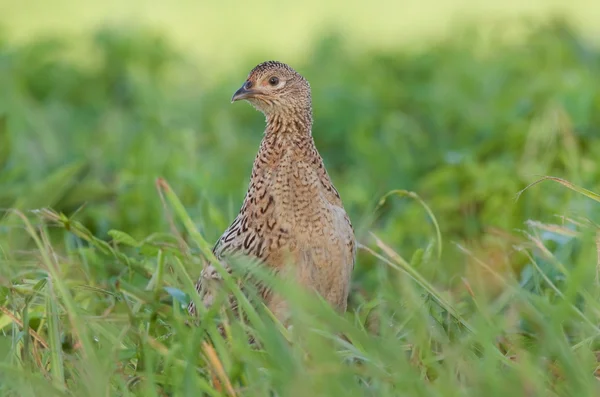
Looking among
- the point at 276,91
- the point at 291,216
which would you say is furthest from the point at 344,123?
the point at 291,216

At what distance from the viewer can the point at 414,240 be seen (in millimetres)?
5492

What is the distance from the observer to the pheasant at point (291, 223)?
3.89m

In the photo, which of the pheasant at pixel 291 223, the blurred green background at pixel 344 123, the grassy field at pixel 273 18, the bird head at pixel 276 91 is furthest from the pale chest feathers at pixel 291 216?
the grassy field at pixel 273 18

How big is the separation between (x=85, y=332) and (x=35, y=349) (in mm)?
372

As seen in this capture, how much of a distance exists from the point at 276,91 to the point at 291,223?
54 centimetres

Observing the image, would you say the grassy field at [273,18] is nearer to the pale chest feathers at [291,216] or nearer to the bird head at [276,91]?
the bird head at [276,91]

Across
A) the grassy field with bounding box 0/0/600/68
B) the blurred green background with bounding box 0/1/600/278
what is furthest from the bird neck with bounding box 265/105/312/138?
the grassy field with bounding box 0/0/600/68

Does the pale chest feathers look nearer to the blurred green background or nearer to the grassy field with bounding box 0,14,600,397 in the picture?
the grassy field with bounding box 0,14,600,397

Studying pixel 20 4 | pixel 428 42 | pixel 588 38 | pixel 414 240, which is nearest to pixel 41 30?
pixel 20 4

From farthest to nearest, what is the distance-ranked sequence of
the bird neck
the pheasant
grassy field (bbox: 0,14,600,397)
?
the bird neck → the pheasant → grassy field (bbox: 0,14,600,397)

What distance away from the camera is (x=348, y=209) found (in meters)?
5.91

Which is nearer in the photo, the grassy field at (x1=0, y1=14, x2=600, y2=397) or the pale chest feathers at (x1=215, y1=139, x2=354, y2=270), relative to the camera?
the grassy field at (x1=0, y1=14, x2=600, y2=397)

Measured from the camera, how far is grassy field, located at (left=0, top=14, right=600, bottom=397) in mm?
3115

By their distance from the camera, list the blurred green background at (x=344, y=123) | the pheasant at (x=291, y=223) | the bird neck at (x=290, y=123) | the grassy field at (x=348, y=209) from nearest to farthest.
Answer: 1. the grassy field at (x=348, y=209)
2. the pheasant at (x=291, y=223)
3. the bird neck at (x=290, y=123)
4. the blurred green background at (x=344, y=123)
